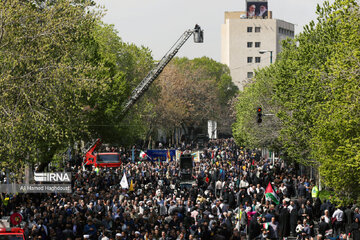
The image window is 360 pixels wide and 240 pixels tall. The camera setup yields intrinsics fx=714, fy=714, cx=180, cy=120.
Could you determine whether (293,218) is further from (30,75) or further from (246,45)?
(246,45)

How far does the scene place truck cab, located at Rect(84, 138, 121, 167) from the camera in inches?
2120

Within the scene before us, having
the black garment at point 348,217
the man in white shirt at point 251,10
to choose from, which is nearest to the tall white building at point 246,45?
the man in white shirt at point 251,10

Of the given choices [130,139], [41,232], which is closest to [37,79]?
[41,232]

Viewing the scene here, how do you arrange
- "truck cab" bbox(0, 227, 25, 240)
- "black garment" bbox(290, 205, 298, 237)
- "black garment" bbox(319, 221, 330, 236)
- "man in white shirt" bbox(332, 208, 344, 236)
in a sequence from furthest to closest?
"man in white shirt" bbox(332, 208, 344, 236), "black garment" bbox(290, 205, 298, 237), "black garment" bbox(319, 221, 330, 236), "truck cab" bbox(0, 227, 25, 240)

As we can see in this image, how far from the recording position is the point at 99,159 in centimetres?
5447

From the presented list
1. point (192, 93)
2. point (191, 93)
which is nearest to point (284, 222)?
point (191, 93)

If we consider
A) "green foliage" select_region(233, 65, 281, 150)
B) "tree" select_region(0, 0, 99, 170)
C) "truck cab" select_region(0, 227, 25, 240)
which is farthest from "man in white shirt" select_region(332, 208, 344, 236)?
"green foliage" select_region(233, 65, 281, 150)

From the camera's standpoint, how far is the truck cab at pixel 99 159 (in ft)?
177

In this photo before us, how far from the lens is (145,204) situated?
1107 inches

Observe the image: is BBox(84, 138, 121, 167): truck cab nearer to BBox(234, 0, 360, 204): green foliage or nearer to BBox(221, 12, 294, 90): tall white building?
BBox(234, 0, 360, 204): green foliage

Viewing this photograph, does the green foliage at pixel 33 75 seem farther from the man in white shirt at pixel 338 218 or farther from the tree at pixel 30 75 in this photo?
the man in white shirt at pixel 338 218

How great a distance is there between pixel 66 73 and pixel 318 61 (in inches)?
719

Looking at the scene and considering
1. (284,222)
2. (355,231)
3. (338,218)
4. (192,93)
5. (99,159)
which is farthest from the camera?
(192,93)

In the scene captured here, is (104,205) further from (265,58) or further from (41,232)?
→ (265,58)
